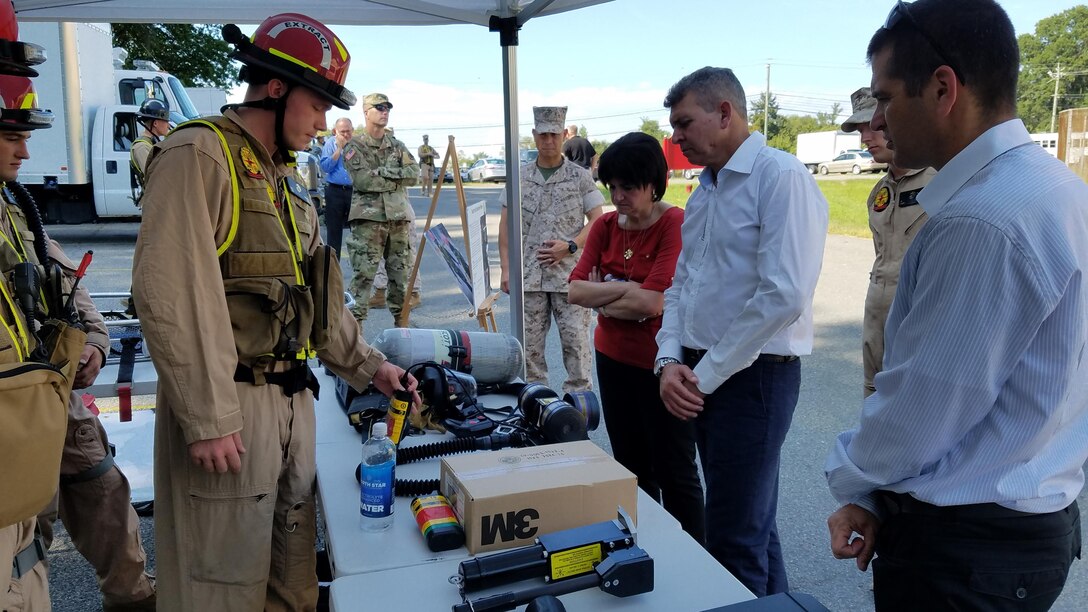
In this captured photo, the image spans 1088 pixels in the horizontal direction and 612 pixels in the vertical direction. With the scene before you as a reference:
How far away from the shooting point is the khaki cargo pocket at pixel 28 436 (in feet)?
4.27

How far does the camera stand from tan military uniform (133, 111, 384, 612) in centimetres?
171

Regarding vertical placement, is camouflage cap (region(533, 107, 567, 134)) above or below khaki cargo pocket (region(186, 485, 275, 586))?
above

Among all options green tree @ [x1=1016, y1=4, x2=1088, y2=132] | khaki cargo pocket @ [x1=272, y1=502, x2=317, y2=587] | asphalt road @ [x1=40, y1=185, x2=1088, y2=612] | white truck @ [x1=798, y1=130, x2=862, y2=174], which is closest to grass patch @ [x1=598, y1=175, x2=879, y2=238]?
asphalt road @ [x1=40, y1=185, x2=1088, y2=612]

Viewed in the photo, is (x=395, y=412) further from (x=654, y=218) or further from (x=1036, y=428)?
(x=1036, y=428)

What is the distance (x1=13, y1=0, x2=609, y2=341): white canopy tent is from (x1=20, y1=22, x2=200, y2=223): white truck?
9.37 meters

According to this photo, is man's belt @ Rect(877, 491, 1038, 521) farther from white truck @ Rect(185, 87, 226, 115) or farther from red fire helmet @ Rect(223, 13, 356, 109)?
white truck @ Rect(185, 87, 226, 115)

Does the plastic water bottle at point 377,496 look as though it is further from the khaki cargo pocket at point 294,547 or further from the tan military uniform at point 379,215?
the tan military uniform at point 379,215

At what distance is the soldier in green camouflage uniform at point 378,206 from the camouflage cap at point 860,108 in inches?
181

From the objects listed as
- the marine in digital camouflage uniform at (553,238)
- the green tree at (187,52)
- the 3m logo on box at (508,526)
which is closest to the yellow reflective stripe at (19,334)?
the 3m logo on box at (508,526)

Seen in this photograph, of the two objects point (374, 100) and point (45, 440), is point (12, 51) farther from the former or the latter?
point (374, 100)

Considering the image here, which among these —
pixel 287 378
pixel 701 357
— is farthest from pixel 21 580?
pixel 701 357

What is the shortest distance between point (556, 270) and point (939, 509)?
3.27m

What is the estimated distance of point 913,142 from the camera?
48.8 inches

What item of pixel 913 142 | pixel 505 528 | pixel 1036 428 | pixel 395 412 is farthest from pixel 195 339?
pixel 1036 428
